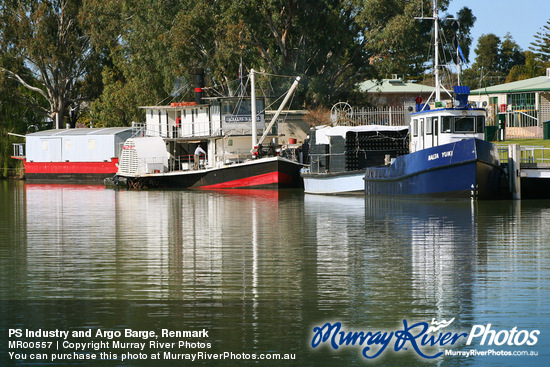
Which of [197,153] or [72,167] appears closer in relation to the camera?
[197,153]

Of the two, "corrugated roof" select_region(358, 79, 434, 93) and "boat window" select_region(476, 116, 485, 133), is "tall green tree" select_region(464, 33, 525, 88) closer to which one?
"corrugated roof" select_region(358, 79, 434, 93)

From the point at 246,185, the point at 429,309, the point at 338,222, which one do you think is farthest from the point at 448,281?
the point at 246,185

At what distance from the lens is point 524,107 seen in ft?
173

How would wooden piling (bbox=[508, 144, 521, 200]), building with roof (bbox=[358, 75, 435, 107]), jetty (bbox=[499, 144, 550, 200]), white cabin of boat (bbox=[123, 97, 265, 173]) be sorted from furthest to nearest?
building with roof (bbox=[358, 75, 435, 107])
white cabin of boat (bbox=[123, 97, 265, 173])
jetty (bbox=[499, 144, 550, 200])
wooden piling (bbox=[508, 144, 521, 200])

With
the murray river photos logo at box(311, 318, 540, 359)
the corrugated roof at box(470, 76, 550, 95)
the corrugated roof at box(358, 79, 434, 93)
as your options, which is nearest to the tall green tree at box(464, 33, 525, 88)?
the corrugated roof at box(358, 79, 434, 93)

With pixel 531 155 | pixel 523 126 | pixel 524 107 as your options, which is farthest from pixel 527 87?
pixel 531 155

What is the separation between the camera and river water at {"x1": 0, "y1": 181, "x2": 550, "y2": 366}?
990 centimetres

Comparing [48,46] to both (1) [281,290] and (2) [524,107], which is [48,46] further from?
(1) [281,290]

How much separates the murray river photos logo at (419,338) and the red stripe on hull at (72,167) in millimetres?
50644

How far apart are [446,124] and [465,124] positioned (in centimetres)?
68

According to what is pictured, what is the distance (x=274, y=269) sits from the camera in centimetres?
1521

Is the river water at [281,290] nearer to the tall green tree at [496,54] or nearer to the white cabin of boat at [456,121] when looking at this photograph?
the white cabin of boat at [456,121]

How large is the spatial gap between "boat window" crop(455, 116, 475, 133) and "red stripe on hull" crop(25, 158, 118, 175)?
1369 inches

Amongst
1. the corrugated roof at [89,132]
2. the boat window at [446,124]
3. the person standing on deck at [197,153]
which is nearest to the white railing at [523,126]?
the person standing on deck at [197,153]
